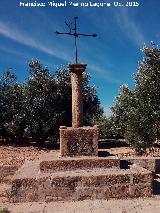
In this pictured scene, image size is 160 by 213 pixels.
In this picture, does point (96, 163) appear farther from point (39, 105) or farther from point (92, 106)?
point (92, 106)

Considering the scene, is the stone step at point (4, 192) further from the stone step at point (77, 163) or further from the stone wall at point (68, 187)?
the stone step at point (77, 163)

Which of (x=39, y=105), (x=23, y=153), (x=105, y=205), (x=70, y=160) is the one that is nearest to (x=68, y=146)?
(x=70, y=160)

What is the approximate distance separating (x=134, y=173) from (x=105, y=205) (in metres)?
1.42

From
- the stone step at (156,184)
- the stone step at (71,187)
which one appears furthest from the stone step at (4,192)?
the stone step at (156,184)

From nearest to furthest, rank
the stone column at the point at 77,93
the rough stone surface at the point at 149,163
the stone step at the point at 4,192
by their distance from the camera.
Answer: the stone step at the point at 4,192 → the stone column at the point at 77,93 → the rough stone surface at the point at 149,163

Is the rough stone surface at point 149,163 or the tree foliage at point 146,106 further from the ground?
the tree foliage at point 146,106

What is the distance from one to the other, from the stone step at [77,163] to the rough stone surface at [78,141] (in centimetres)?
51

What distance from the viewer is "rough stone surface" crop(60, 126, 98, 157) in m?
11.0

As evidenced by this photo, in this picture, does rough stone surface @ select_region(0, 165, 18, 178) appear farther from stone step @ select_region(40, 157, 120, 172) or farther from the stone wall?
the stone wall

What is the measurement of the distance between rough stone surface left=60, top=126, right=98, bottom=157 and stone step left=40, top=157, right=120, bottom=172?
505 mm

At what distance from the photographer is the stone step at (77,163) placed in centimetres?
1041

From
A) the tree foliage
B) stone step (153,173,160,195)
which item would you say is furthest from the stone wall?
the tree foliage

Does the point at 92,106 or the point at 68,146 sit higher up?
the point at 92,106

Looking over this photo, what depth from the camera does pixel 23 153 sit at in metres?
24.9
